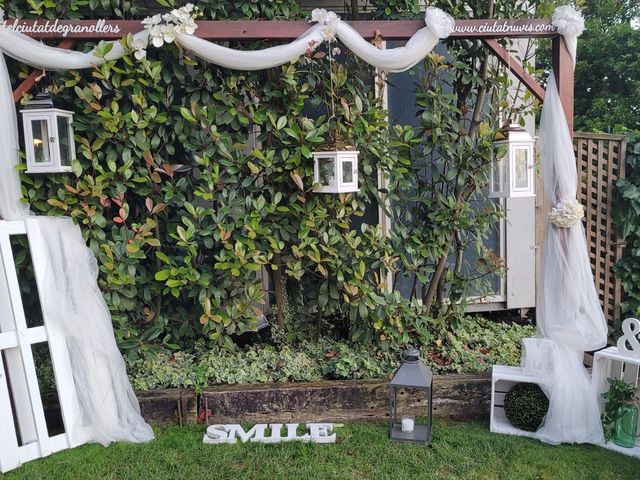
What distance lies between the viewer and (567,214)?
129 inches

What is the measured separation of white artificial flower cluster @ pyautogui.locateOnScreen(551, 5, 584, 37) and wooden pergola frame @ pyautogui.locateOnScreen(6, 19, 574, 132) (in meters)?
0.05

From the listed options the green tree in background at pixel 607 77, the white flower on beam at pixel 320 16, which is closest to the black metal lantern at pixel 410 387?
the white flower on beam at pixel 320 16

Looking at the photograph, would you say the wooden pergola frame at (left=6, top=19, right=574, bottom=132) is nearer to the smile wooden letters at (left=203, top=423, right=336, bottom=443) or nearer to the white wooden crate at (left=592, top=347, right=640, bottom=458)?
the white wooden crate at (left=592, top=347, right=640, bottom=458)

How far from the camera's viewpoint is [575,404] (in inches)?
123

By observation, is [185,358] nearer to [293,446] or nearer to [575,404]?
[293,446]

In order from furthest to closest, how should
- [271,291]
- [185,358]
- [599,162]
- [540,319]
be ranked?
[599,162], [271,291], [185,358], [540,319]

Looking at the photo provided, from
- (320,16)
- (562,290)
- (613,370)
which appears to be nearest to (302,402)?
(562,290)

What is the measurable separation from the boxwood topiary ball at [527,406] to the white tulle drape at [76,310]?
2199 mm

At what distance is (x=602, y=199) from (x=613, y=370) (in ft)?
6.09

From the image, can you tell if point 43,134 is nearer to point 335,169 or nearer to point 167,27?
point 167,27

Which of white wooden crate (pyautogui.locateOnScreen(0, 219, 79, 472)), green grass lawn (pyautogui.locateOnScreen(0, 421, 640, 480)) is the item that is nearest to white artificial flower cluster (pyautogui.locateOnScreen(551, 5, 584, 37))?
green grass lawn (pyautogui.locateOnScreen(0, 421, 640, 480))

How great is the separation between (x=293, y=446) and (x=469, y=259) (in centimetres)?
248

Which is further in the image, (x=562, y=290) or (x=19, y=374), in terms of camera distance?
(x=562, y=290)

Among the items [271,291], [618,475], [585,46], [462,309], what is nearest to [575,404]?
[618,475]
